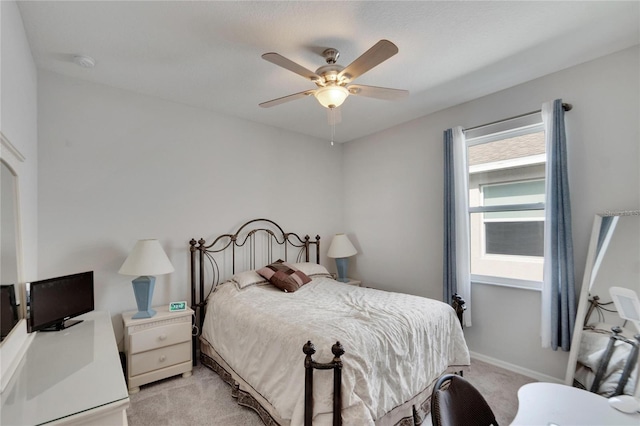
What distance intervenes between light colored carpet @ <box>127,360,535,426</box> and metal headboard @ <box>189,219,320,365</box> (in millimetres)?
455

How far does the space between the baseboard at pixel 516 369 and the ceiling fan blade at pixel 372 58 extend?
10.1ft

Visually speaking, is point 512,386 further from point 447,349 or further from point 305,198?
→ point 305,198

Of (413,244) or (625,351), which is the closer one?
(625,351)

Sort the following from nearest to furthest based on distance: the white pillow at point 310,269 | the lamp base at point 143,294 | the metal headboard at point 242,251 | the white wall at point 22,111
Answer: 1. the white wall at point 22,111
2. the lamp base at point 143,294
3. the metal headboard at point 242,251
4. the white pillow at point 310,269

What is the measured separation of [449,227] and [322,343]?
6.91 ft

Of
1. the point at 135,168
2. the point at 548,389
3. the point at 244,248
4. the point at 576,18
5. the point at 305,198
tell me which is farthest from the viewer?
the point at 305,198

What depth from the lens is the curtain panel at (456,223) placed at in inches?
124

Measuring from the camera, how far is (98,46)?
2.22m

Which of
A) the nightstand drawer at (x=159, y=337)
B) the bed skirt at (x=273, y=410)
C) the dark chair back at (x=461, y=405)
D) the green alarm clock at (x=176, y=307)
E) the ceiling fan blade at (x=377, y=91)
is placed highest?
the ceiling fan blade at (x=377, y=91)

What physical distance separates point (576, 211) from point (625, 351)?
3.62ft

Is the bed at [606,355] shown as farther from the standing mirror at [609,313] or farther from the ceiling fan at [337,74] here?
the ceiling fan at [337,74]

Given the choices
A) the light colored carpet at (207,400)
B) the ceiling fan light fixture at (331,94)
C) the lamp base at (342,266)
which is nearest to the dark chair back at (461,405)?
the light colored carpet at (207,400)

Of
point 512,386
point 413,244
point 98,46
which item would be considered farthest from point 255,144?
point 512,386

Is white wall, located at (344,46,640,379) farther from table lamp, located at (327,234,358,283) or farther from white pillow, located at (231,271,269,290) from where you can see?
white pillow, located at (231,271,269,290)
